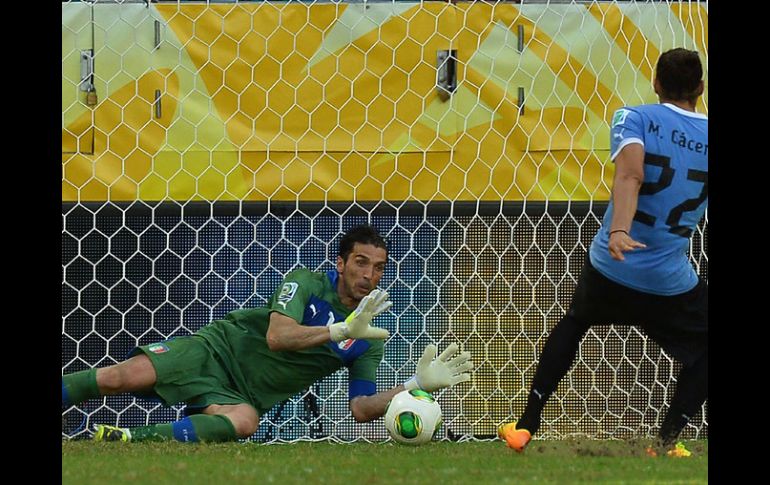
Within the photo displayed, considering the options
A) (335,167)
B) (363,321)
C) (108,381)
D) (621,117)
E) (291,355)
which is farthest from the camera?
(335,167)

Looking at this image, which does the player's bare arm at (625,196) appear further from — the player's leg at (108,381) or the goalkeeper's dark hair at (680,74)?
the player's leg at (108,381)

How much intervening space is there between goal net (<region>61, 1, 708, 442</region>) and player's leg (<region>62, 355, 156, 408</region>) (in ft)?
2.04

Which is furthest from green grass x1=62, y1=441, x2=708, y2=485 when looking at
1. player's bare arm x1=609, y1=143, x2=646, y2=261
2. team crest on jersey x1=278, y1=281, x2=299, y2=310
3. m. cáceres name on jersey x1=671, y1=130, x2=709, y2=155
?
m. cáceres name on jersey x1=671, y1=130, x2=709, y2=155

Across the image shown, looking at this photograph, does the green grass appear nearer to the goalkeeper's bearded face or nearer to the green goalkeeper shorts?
the green goalkeeper shorts

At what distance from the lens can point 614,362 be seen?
20.0 ft

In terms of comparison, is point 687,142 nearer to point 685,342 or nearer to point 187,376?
point 685,342

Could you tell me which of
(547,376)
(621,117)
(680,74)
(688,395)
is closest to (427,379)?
(547,376)

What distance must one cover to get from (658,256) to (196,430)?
6.41 feet

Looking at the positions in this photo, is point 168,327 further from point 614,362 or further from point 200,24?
point 614,362

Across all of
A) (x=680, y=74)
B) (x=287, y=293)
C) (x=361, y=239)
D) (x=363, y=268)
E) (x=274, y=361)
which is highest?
(x=680, y=74)

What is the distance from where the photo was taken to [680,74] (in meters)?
4.62

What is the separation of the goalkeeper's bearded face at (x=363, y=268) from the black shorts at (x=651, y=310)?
98 cm

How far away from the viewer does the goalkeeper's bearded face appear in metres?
5.42
